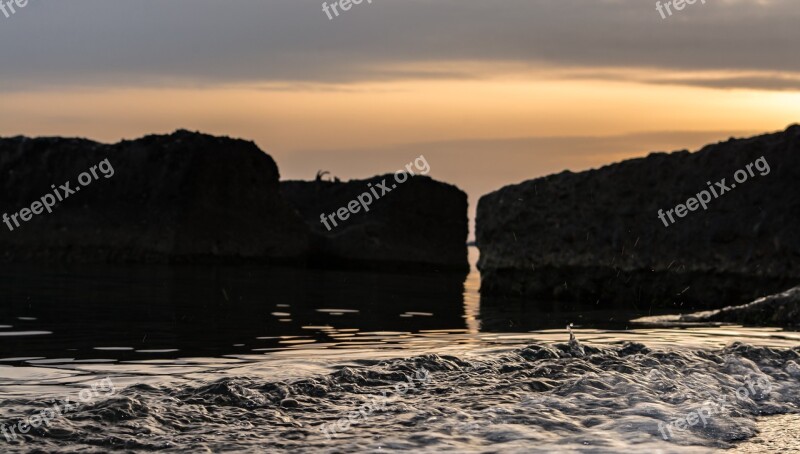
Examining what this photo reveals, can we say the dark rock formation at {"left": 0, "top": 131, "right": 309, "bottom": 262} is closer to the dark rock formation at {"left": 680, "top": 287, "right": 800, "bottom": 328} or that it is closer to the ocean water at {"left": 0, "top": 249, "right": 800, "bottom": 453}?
the ocean water at {"left": 0, "top": 249, "right": 800, "bottom": 453}

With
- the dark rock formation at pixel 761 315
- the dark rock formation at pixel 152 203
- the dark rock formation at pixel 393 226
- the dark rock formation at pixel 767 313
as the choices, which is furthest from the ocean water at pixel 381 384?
the dark rock formation at pixel 393 226

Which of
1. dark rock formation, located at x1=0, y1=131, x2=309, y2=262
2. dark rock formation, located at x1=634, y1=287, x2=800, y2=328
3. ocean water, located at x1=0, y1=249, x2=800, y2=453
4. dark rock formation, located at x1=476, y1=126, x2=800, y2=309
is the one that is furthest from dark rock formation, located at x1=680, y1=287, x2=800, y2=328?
dark rock formation, located at x1=0, y1=131, x2=309, y2=262

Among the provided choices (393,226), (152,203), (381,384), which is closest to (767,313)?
(381,384)

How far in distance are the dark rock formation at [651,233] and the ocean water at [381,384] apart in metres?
3.60

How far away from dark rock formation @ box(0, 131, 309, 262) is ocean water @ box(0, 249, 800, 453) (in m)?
18.6

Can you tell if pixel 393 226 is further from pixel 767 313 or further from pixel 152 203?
pixel 767 313

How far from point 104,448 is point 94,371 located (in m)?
2.28

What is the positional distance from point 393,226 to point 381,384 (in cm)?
2750

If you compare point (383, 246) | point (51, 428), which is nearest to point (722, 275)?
point (51, 428)

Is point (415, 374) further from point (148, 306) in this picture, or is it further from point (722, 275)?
point (722, 275)

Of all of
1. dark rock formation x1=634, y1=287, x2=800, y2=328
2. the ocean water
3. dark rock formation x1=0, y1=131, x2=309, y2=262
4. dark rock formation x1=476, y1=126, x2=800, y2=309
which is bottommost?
the ocean water

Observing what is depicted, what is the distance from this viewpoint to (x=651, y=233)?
15438 millimetres

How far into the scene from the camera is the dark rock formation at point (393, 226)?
32.6 meters

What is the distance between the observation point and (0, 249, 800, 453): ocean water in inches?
197
